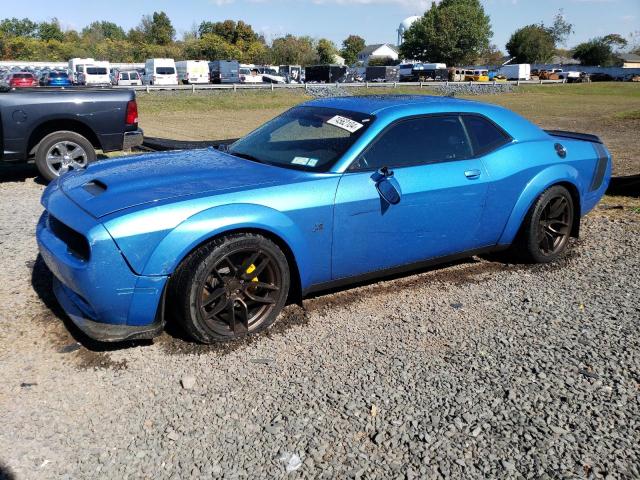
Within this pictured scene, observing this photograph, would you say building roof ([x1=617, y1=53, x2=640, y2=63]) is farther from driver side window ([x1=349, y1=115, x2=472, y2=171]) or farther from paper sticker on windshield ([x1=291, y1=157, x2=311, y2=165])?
paper sticker on windshield ([x1=291, y1=157, x2=311, y2=165])

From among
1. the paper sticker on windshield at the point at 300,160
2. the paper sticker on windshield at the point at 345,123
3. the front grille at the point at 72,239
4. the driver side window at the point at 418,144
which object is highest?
the paper sticker on windshield at the point at 345,123

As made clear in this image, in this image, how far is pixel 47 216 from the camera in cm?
395

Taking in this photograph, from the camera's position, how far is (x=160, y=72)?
49219 mm

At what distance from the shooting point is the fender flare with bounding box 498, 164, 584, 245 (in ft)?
15.6

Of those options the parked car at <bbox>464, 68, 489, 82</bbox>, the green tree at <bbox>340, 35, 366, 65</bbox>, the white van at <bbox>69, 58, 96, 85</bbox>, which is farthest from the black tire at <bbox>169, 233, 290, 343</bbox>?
the green tree at <bbox>340, 35, 366, 65</bbox>

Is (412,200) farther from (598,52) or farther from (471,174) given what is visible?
(598,52)

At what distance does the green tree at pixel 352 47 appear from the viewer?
14174cm

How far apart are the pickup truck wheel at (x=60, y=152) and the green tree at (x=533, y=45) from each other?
11141 cm

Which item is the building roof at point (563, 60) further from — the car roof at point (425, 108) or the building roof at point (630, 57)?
the car roof at point (425, 108)

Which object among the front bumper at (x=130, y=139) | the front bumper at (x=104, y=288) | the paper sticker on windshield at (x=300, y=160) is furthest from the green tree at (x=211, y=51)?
the front bumper at (x=104, y=288)

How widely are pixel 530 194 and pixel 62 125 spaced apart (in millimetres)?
6669

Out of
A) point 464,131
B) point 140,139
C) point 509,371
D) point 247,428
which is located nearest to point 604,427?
point 509,371

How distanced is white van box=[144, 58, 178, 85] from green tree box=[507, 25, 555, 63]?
3121 inches

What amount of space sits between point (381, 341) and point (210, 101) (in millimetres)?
29003
